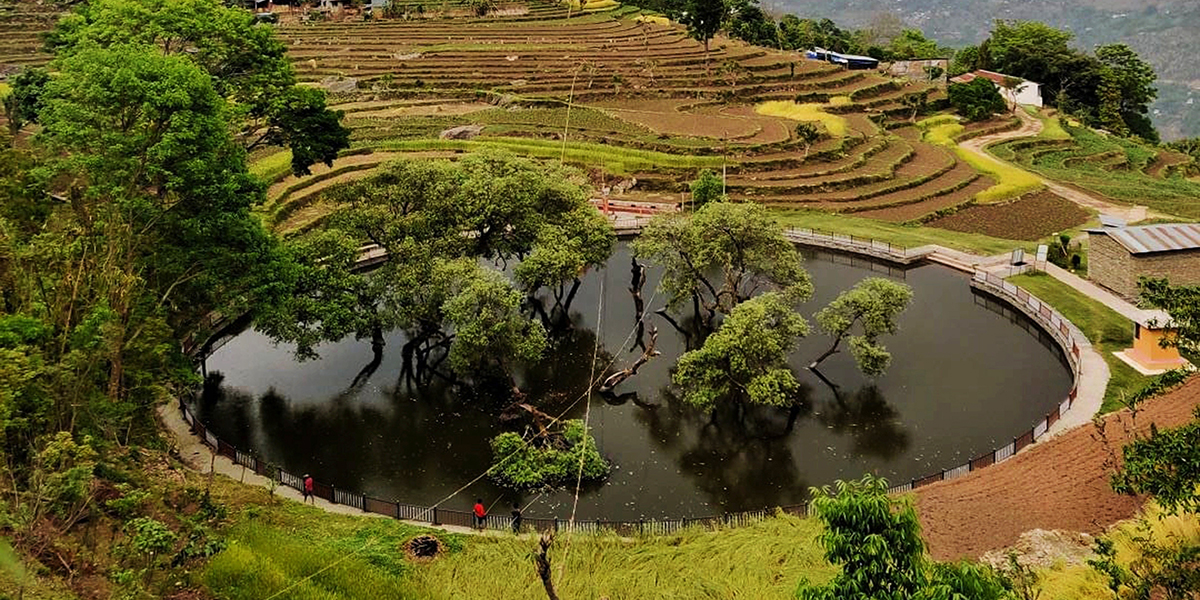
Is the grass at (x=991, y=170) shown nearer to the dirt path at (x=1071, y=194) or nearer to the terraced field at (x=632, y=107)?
the dirt path at (x=1071, y=194)

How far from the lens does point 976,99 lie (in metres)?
66.0

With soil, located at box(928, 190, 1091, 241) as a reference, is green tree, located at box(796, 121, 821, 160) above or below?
above

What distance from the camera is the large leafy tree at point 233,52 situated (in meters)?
26.0

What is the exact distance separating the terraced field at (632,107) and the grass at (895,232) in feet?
4.91

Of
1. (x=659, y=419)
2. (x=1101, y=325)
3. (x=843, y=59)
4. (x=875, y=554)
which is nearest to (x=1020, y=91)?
(x=843, y=59)

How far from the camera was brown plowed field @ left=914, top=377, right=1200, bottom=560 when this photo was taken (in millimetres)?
18516

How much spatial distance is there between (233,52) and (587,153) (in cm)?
2347

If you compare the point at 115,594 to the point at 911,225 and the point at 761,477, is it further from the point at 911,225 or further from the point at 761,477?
the point at 911,225

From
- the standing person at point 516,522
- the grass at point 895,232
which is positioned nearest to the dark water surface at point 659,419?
the standing person at point 516,522

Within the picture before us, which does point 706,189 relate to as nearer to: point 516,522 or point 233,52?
point 233,52

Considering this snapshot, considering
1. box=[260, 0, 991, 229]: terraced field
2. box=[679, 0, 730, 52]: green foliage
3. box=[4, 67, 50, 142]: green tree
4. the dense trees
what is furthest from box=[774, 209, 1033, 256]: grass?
the dense trees

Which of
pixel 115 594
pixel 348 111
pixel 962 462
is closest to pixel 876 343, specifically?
pixel 962 462

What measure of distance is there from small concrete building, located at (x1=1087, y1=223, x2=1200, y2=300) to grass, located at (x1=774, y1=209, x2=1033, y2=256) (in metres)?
5.34

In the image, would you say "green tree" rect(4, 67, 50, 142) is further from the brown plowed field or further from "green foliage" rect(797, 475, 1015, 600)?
"green foliage" rect(797, 475, 1015, 600)
